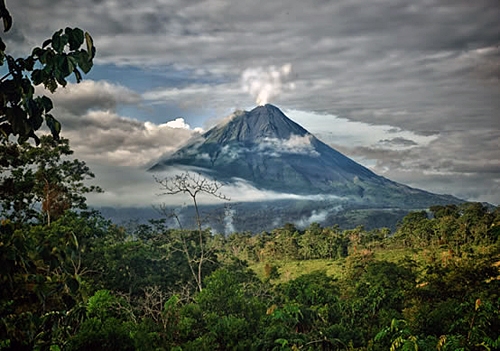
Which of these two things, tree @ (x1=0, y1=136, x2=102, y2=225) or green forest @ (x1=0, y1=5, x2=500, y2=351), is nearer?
green forest @ (x1=0, y1=5, x2=500, y2=351)

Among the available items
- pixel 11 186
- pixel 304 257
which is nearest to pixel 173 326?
pixel 11 186

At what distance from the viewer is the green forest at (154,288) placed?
2.32 metres

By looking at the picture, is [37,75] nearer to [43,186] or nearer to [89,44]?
[89,44]

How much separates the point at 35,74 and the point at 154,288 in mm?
16100

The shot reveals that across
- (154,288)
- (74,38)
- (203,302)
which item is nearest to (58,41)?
(74,38)

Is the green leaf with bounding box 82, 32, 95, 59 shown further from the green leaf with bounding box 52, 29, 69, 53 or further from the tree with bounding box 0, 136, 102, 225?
the tree with bounding box 0, 136, 102, 225

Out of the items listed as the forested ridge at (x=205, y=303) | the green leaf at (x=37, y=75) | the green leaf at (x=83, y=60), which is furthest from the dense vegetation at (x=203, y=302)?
the green leaf at (x=83, y=60)

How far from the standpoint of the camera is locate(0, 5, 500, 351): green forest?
232cm

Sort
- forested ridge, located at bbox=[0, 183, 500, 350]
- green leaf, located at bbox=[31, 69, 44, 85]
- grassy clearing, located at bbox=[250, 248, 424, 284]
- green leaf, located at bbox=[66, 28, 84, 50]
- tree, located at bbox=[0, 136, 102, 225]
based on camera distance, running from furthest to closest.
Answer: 1. grassy clearing, located at bbox=[250, 248, 424, 284]
2. tree, located at bbox=[0, 136, 102, 225]
3. forested ridge, located at bbox=[0, 183, 500, 350]
4. green leaf, located at bbox=[31, 69, 44, 85]
5. green leaf, located at bbox=[66, 28, 84, 50]

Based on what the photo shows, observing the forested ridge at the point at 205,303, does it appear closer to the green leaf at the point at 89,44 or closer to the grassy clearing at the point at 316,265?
the green leaf at the point at 89,44

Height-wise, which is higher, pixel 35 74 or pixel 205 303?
pixel 35 74

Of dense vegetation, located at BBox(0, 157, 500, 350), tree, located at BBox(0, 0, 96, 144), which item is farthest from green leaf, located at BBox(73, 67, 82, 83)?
dense vegetation, located at BBox(0, 157, 500, 350)

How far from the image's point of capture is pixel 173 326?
8.13m

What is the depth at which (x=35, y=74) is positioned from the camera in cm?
224
